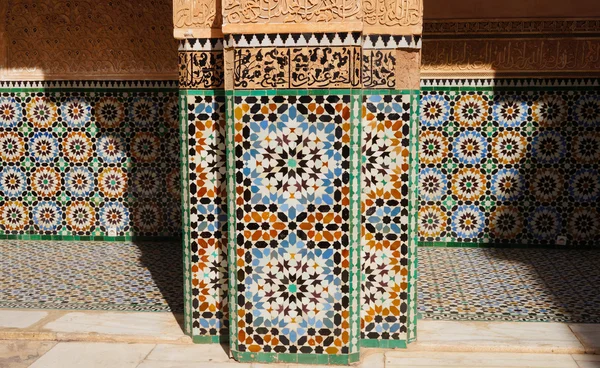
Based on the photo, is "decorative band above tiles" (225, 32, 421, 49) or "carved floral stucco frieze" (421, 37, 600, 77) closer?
"decorative band above tiles" (225, 32, 421, 49)

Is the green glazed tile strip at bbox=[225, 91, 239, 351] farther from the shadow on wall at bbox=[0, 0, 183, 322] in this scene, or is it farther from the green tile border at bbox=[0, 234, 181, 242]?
the green tile border at bbox=[0, 234, 181, 242]

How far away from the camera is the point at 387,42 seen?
7.81 ft

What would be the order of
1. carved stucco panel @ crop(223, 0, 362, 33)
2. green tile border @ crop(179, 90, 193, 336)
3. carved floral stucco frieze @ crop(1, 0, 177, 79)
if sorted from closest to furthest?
carved stucco panel @ crop(223, 0, 362, 33) → green tile border @ crop(179, 90, 193, 336) → carved floral stucco frieze @ crop(1, 0, 177, 79)

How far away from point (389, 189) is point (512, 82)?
199cm

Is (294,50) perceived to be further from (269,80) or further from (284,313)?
(284,313)

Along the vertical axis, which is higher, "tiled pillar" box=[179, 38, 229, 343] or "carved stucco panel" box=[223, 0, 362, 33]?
"carved stucco panel" box=[223, 0, 362, 33]

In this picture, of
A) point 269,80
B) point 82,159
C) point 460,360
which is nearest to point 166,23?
point 82,159

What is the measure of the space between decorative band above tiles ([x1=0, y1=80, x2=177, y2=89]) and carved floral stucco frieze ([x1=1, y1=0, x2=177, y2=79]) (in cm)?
3

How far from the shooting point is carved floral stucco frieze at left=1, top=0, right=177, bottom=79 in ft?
14.0

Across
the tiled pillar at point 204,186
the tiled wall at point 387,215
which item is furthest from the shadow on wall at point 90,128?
the tiled wall at point 387,215

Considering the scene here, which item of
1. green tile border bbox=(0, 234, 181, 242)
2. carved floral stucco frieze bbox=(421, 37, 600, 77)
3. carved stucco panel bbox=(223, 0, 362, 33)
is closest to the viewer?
carved stucco panel bbox=(223, 0, 362, 33)

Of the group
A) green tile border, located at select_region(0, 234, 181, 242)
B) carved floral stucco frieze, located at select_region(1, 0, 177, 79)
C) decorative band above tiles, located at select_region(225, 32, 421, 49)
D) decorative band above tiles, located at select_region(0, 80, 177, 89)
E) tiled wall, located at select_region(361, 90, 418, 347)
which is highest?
carved floral stucco frieze, located at select_region(1, 0, 177, 79)

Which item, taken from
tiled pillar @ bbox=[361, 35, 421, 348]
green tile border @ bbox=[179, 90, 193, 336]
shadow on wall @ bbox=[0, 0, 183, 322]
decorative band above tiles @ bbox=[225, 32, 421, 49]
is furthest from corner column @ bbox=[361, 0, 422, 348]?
shadow on wall @ bbox=[0, 0, 183, 322]

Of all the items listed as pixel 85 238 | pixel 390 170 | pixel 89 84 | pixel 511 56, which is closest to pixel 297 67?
pixel 390 170
